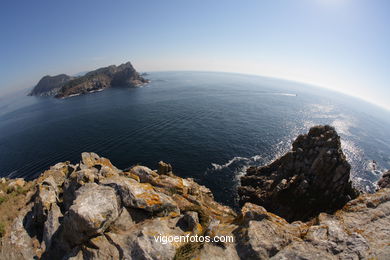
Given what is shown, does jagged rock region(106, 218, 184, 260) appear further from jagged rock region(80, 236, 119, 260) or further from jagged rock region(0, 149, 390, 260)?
jagged rock region(80, 236, 119, 260)

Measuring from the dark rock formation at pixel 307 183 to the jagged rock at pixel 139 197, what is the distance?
2812cm

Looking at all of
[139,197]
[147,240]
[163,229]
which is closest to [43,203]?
A: [139,197]

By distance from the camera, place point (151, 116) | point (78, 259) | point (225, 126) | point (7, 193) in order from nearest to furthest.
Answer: point (78, 259), point (7, 193), point (225, 126), point (151, 116)

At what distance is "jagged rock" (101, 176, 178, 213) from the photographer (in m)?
12.3

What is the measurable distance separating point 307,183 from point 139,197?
116ft

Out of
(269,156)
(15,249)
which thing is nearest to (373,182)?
(269,156)

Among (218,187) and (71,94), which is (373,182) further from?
(71,94)

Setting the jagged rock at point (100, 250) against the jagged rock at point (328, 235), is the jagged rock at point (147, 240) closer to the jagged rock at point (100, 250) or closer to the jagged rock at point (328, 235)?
the jagged rock at point (100, 250)

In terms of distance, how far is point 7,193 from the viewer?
920 inches

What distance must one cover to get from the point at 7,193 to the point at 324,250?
120ft

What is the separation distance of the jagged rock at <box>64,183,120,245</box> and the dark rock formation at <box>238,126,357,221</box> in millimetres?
31489

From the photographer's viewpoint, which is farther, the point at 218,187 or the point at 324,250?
the point at 218,187

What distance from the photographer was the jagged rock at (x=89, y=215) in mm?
10152

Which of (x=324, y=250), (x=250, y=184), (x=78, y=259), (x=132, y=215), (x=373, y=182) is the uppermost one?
(x=324, y=250)
